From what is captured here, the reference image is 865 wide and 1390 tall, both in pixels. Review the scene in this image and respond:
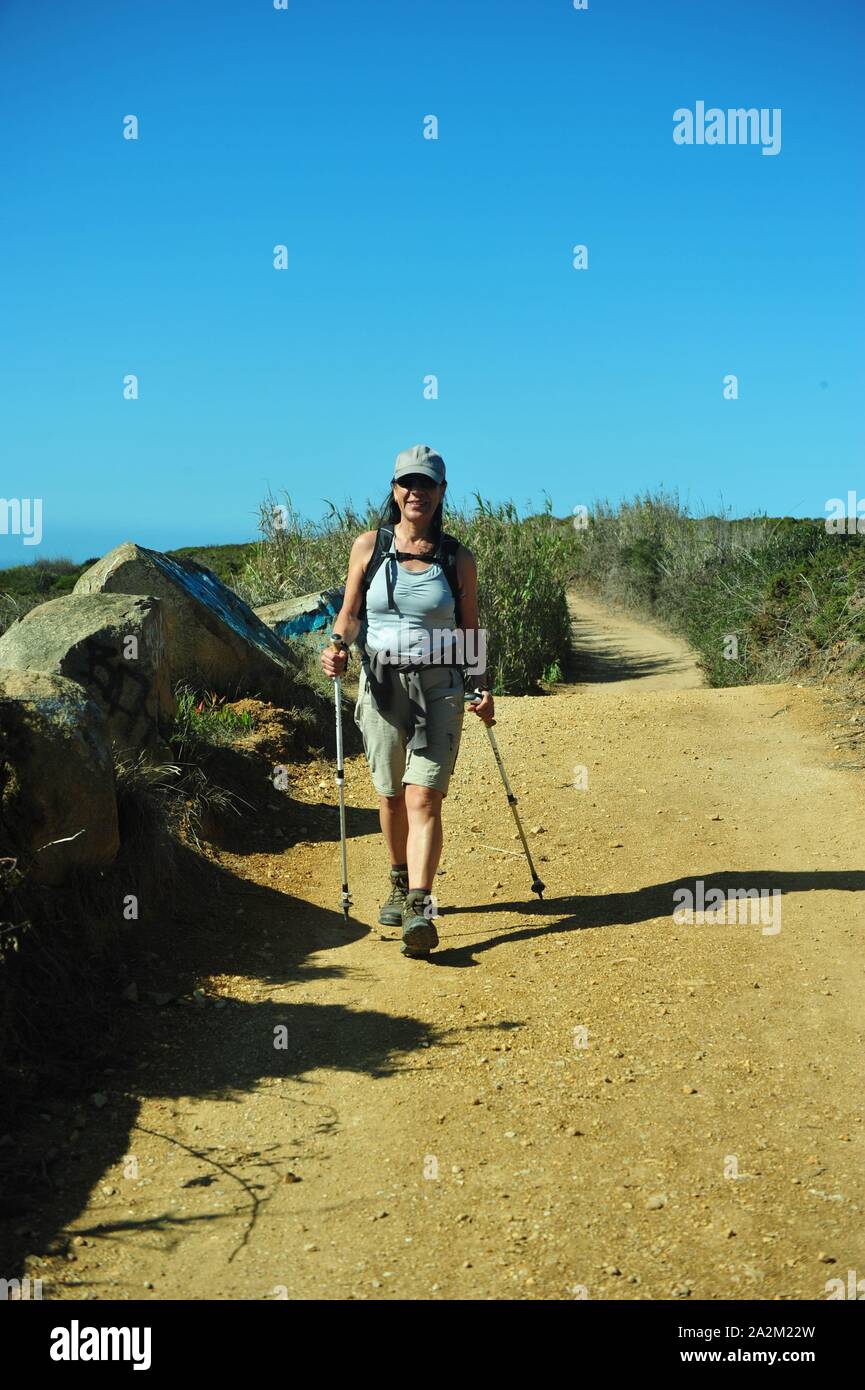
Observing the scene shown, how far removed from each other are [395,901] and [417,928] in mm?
540

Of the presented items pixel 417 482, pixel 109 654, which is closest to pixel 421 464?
pixel 417 482

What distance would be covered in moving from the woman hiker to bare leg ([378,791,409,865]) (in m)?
0.08

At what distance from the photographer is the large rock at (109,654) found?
22.6ft

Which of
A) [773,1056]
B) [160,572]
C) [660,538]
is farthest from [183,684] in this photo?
[660,538]

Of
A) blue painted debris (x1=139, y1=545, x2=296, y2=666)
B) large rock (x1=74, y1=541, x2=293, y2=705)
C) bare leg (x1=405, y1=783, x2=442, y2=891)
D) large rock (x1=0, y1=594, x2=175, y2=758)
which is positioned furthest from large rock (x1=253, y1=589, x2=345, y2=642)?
bare leg (x1=405, y1=783, x2=442, y2=891)

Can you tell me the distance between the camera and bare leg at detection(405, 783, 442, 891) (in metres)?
5.56

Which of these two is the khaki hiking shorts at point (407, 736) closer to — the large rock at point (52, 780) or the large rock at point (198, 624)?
the large rock at point (52, 780)

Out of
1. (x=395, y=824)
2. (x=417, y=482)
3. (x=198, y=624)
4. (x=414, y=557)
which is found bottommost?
(x=395, y=824)

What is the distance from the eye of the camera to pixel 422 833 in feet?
18.3

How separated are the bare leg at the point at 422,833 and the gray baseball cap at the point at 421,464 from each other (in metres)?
1.37

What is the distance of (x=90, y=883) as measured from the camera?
209 inches

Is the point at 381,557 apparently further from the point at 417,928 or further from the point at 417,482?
the point at 417,928

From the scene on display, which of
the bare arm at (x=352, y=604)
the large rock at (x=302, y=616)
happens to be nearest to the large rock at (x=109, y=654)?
the bare arm at (x=352, y=604)
